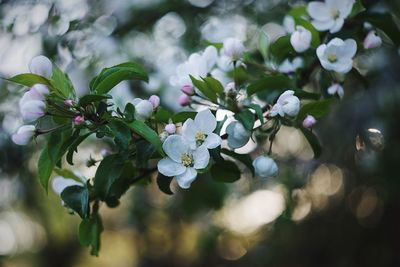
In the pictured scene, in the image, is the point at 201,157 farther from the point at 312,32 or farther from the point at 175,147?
the point at 312,32

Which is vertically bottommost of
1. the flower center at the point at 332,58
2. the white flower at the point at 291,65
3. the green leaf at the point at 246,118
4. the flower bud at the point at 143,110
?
the white flower at the point at 291,65

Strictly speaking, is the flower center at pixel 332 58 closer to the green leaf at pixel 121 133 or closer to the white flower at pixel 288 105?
the white flower at pixel 288 105

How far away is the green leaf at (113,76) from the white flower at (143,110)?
0.20ft

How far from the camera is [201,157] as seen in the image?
3.29 ft

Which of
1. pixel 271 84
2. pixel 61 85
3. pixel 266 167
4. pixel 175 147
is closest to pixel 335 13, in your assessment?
pixel 271 84

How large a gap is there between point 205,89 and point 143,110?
151mm

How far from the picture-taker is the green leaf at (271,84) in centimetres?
119

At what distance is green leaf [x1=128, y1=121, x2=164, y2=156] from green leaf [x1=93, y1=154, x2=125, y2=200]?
0.11 metres

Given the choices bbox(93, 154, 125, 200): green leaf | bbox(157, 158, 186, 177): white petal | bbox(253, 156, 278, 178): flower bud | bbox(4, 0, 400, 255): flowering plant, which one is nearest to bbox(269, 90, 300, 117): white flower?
bbox(4, 0, 400, 255): flowering plant

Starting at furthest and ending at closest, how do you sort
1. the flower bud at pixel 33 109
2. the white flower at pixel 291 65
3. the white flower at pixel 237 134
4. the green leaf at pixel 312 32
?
1. the white flower at pixel 291 65
2. the green leaf at pixel 312 32
3. the white flower at pixel 237 134
4. the flower bud at pixel 33 109

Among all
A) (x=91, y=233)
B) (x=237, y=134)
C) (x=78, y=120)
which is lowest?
(x=91, y=233)

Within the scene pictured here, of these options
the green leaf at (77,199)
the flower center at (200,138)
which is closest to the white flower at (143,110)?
the flower center at (200,138)

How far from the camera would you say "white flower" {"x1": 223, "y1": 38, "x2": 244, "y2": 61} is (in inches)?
48.3

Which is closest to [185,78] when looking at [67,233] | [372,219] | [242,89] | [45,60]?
[242,89]
